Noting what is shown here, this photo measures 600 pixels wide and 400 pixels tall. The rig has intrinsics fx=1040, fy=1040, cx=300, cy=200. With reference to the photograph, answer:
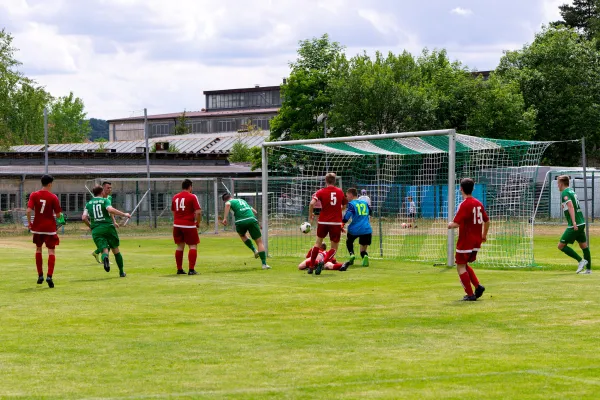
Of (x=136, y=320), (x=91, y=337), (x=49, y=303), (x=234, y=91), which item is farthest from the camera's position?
(x=234, y=91)

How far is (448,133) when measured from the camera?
76.4 ft

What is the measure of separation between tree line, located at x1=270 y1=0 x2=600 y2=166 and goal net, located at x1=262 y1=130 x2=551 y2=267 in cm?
2762

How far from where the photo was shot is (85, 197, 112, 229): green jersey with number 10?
21.6 meters

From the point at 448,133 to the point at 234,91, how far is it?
12448cm

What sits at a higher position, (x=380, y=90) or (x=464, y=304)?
(x=380, y=90)

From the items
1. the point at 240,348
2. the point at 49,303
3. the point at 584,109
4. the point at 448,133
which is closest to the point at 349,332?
the point at 240,348

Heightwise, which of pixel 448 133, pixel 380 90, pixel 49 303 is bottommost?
pixel 49 303

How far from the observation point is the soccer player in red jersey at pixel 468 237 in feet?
50.7

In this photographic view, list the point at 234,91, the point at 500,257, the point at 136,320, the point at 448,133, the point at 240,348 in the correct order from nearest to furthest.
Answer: the point at 240,348 → the point at 136,320 → the point at 448,133 → the point at 500,257 → the point at 234,91

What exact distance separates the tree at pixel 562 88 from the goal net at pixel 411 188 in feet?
130

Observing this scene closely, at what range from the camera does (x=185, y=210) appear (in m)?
21.7

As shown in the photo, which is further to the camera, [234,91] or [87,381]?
[234,91]

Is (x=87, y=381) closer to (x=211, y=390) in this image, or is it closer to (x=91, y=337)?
(x=211, y=390)

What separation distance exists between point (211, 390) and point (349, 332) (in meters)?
Answer: 3.74
